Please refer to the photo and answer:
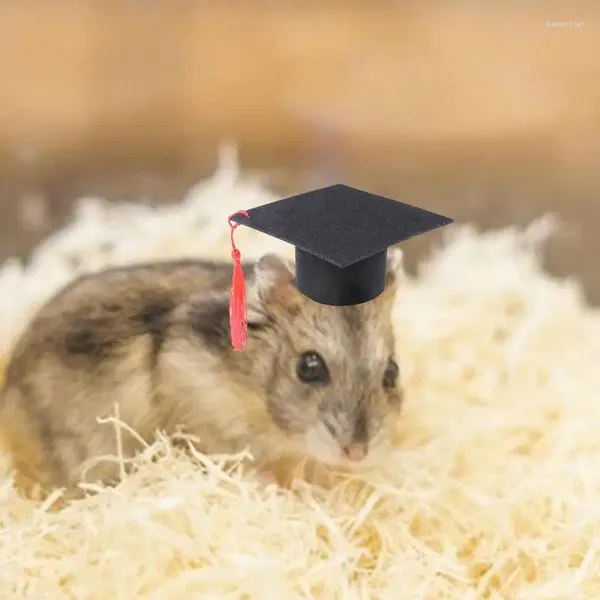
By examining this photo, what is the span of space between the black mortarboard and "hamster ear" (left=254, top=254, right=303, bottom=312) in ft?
0.22

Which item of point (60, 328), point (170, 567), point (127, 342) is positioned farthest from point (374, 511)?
point (60, 328)

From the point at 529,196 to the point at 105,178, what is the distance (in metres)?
1.58

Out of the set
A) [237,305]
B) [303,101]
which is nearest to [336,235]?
[237,305]

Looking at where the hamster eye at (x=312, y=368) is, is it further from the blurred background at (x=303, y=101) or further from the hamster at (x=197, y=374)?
the blurred background at (x=303, y=101)

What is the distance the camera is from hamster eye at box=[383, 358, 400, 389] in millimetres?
1861

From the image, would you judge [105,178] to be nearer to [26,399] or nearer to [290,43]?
[290,43]

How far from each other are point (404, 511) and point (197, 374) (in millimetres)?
590

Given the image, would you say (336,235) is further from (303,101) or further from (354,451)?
(303,101)

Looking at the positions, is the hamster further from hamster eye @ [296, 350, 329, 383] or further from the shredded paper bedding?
the shredded paper bedding

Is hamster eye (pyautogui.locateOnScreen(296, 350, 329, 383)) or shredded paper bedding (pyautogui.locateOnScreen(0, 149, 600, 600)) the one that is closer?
shredded paper bedding (pyautogui.locateOnScreen(0, 149, 600, 600))

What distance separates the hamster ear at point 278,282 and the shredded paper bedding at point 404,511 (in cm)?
40

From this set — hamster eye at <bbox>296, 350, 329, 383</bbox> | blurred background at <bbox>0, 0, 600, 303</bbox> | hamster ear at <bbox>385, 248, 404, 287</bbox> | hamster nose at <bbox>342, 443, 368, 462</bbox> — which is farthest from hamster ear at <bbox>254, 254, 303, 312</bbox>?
blurred background at <bbox>0, 0, 600, 303</bbox>

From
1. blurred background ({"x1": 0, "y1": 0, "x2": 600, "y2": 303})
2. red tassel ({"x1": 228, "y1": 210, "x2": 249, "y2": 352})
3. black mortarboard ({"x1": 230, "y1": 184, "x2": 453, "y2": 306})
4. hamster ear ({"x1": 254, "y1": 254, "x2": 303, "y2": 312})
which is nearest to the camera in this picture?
black mortarboard ({"x1": 230, "y1": 184, "x2": 453, "y2": 306})

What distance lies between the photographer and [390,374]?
188 cm
